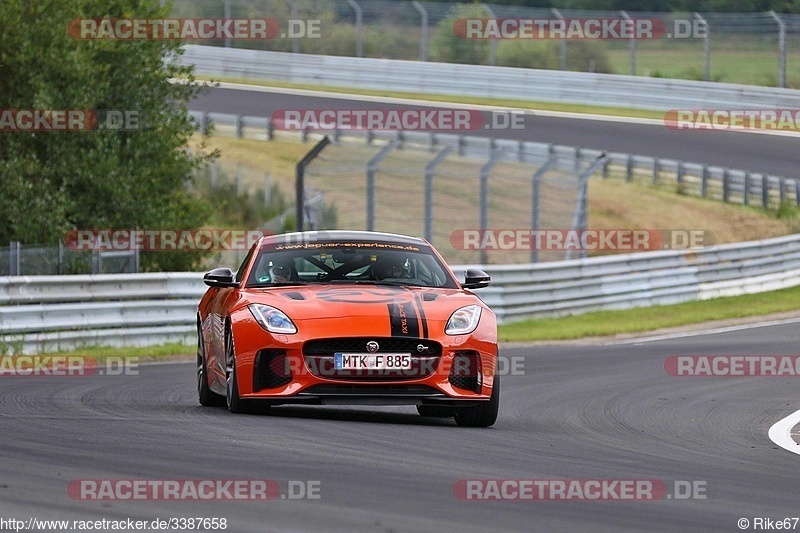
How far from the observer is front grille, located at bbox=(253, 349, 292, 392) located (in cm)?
942

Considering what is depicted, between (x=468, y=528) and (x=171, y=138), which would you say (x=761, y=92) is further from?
(x=468, y=528)

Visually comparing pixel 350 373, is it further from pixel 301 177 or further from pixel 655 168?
pixel 655 168

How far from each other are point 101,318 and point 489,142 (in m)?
16.9

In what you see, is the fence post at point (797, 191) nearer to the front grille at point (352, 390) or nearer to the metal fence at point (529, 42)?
the metal fence at point (529, 42)

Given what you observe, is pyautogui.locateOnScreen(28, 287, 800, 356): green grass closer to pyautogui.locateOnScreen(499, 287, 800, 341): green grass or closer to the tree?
pyautogui.locateOnScreen(499, 287, 800, 341): green grass

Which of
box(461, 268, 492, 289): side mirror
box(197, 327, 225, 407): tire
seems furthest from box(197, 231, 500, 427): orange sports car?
box(197, 327, 225, 407): tire

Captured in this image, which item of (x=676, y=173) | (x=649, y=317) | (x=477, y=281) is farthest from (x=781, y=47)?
(x=477, y=281)

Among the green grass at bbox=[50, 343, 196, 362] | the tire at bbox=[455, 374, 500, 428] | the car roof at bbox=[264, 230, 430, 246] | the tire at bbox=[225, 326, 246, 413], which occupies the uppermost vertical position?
the car roof at bbox=[264, 230, 430, 246]

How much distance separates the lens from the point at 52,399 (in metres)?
10.9

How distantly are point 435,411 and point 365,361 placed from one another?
45.8 inches

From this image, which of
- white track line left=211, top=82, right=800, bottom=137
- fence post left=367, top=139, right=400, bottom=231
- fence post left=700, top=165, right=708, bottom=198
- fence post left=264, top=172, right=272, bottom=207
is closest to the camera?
fence post left=367, top=139, right=400, bottom=231

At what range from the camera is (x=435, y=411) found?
1035cm

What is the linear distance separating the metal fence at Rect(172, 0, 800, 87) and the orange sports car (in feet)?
86.6

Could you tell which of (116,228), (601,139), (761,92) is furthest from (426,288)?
(761,92)
